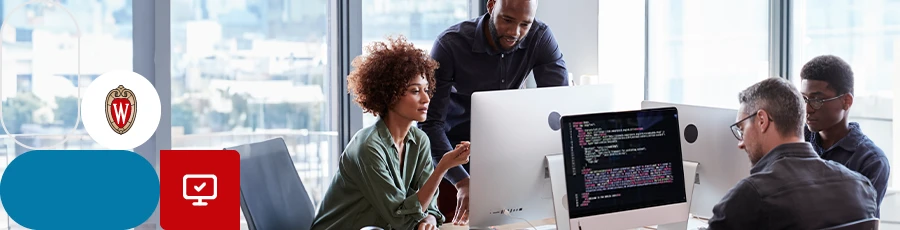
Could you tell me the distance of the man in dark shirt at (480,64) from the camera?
115 inches

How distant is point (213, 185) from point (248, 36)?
3.57ft

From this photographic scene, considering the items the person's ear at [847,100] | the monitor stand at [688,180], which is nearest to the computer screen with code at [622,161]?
the monitor stand at [688,180]

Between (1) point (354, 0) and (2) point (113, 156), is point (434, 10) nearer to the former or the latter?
(1) point (354, 0)

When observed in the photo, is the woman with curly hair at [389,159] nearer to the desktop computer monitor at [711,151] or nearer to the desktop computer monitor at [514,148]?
the desktop computer monitor at [514,148]

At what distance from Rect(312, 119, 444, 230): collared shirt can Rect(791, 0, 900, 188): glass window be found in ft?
7.48

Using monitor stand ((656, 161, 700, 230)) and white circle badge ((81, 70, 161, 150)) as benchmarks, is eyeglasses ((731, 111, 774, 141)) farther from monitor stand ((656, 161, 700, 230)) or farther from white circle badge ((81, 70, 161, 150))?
white circle badge ((81, 70, 161, 150))

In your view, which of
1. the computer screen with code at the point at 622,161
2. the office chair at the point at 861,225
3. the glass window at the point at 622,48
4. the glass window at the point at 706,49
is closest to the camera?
the office chair at the point at 861,225

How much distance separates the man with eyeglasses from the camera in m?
2.31

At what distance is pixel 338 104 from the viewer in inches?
164

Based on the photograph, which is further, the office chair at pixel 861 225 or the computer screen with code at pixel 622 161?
the computer screen with code at pixel 622 161

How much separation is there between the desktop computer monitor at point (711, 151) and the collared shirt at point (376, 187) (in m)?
0.70

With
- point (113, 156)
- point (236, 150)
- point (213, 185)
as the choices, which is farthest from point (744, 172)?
point (113, 156)

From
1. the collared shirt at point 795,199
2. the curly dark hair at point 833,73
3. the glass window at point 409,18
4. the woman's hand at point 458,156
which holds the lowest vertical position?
the collared shirt at point 795,199

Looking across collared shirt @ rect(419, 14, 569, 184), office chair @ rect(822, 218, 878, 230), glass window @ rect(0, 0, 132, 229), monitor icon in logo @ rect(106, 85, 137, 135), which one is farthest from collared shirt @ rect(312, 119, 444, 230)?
glass window @ rect(0, 0, 132, 229)
